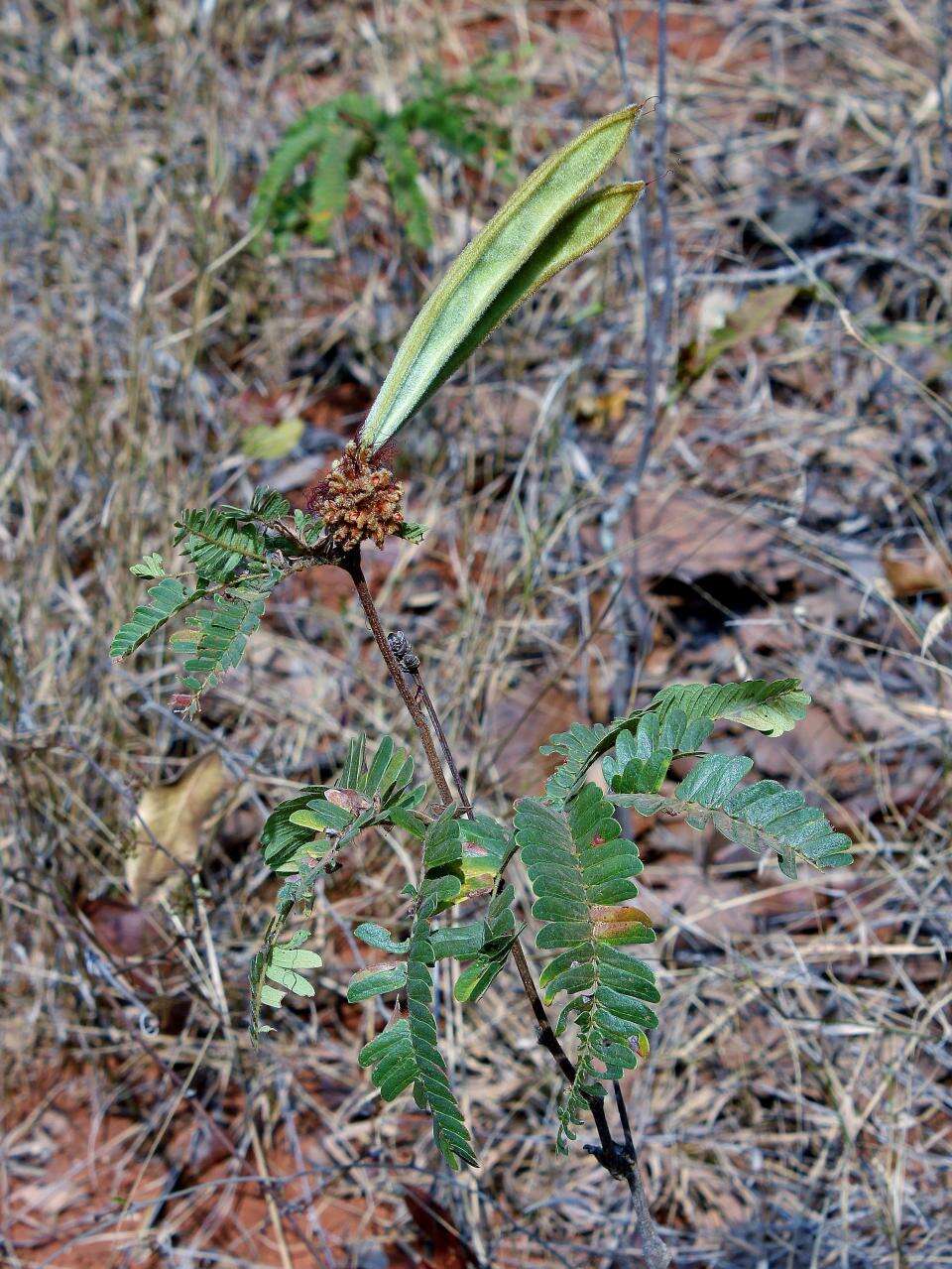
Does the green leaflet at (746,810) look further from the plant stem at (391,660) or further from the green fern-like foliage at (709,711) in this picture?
the plant stem at (391,660)

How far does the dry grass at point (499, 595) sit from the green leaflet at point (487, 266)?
109 centimetres

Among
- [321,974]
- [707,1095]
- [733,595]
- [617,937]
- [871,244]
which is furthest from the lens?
[871,244]

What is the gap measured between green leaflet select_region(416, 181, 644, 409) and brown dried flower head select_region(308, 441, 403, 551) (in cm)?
15

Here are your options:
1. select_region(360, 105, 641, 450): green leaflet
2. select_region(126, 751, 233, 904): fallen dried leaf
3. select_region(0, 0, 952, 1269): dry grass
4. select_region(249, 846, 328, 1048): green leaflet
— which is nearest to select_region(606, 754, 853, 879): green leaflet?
select_region(249, 846, 328, 1048): green leaflet

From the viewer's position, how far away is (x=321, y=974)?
2.48 metres

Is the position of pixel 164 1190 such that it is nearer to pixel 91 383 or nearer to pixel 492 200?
pixel 91 383

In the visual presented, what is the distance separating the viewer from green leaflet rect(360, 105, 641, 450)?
1256 mm

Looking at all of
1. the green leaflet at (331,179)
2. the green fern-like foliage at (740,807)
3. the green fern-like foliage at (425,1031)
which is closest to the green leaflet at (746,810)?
the green fern-like foliage at (740,807)

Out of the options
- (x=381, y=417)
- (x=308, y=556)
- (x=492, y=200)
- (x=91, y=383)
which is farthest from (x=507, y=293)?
(x=492, y=200)

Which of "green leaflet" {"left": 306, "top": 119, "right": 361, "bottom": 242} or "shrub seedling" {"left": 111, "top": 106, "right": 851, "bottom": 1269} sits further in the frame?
"green leaflet" {"left": 306, "top": 119, "right": 361, "bottom": 242}

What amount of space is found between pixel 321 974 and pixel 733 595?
58.8 inches

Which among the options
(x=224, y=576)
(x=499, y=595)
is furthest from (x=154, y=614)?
(x=499, y=595)

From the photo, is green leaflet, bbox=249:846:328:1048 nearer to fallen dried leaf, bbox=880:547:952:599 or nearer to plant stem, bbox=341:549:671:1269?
plant stem, bbox=341:549:671:1269

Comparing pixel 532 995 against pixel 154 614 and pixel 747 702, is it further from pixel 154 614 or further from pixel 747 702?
pixel 154 614
